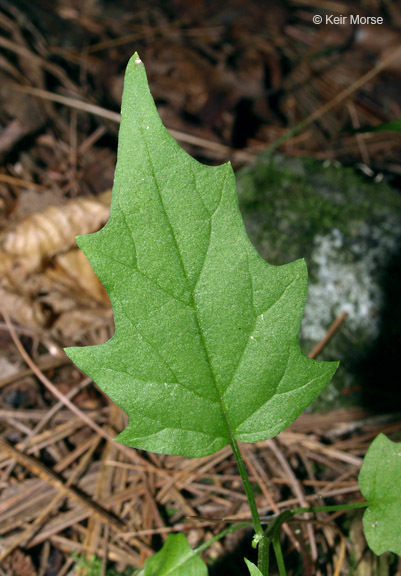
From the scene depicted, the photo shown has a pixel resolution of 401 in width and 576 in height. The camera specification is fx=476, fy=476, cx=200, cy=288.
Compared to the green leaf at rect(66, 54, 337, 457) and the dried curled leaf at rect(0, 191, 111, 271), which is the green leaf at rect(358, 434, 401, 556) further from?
the dried curled leaf at rect(0, 191, 111, 271)

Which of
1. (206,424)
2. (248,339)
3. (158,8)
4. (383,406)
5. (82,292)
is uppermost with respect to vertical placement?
(158,8)

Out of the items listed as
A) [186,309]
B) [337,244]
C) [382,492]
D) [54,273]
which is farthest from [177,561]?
[54,273]

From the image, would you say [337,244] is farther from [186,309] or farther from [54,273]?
[54,273]

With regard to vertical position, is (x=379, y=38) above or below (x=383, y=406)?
above

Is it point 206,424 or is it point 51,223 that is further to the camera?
point 51,223

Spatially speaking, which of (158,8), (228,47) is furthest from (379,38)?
(158,8)

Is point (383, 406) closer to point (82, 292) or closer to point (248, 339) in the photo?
point (248, 339)

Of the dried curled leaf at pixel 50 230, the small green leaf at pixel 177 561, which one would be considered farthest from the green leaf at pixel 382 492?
the dried curled leaf at pixel 50 230

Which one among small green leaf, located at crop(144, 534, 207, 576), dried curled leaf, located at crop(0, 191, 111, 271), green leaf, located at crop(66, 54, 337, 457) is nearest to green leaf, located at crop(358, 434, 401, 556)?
green leaf, located at crop(66, 54, 337, 457)
